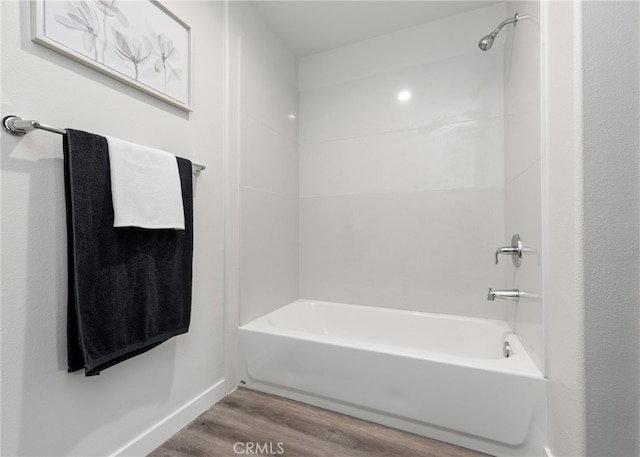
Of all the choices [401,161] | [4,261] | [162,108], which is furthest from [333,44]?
[4,261]

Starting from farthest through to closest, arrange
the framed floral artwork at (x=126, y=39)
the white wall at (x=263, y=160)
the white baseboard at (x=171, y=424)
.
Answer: the white wall at (x=263, y=160)
the white baseboard at (x=171, y=424)
the framed floral artwork at (x=126, y=39)

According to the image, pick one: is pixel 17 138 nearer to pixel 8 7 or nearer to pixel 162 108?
pixel 8 7

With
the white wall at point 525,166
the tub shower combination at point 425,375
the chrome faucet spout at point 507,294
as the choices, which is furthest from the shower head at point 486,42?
the chrome faucet spout at point 507,294

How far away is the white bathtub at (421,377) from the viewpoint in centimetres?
119

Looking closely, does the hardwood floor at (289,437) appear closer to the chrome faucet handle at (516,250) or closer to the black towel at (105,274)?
the black towel at (105,274)

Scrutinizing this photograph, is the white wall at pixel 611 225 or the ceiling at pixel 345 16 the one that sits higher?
the ceiling at pixel 345 16

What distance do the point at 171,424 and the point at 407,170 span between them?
1.99 m

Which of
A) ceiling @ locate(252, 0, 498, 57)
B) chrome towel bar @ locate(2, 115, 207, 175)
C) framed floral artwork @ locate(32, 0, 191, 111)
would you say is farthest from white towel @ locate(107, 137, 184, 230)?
ceiling @ locate(252, 0, 498, 57)

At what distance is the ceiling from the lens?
1848 millimetres

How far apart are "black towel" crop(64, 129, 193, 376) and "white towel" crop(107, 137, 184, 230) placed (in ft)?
0.14

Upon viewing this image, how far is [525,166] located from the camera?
138 cm

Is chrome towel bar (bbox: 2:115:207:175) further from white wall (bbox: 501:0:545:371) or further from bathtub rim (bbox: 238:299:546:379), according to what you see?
white wall (bbox: 501:0:545:371)

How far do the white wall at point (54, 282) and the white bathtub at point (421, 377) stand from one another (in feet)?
1.63

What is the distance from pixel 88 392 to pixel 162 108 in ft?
3.82
